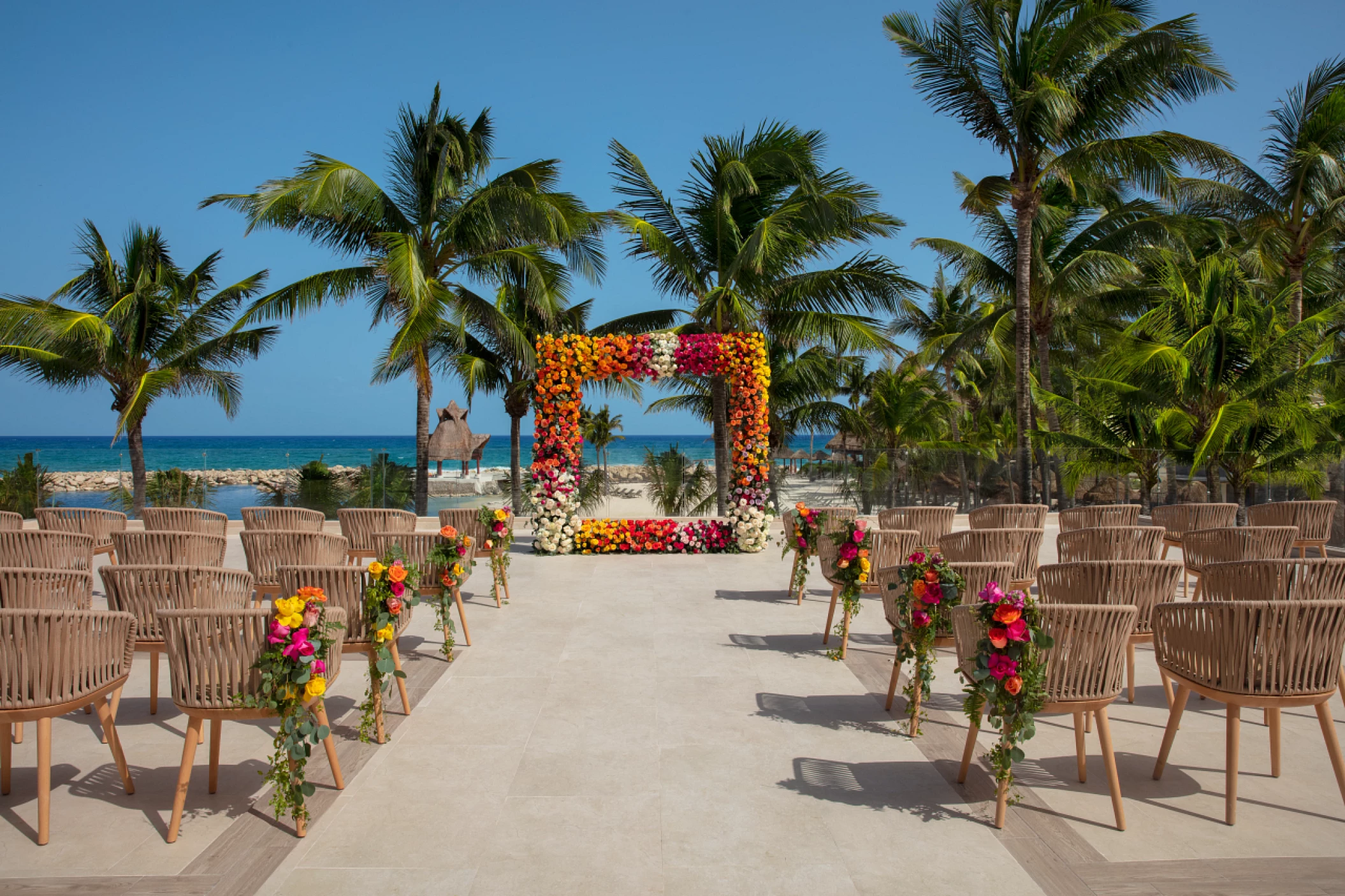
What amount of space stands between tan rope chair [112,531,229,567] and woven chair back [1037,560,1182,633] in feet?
16.8

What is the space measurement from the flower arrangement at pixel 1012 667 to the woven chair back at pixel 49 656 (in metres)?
3.48

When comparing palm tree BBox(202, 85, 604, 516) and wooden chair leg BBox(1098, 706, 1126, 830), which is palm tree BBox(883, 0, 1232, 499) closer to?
palm tree BBox(202, 85, 604, 516)

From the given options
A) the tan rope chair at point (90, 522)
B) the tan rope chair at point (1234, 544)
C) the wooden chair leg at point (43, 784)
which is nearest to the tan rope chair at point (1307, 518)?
the tan rope chair at point (1234, 544)

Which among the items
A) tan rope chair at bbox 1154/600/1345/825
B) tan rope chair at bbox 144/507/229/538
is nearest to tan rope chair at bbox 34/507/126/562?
tan rope chair at bbox 144/507/229/538

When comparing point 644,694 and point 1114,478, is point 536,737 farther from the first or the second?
point 1114,478

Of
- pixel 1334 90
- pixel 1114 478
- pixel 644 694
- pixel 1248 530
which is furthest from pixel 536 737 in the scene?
pixel 1114 478

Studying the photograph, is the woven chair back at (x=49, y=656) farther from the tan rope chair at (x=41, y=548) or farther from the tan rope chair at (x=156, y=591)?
the tan rope chair at (x=41, y=548)

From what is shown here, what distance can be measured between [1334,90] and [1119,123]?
5.55m

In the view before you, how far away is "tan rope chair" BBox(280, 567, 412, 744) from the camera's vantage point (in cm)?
407

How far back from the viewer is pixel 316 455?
63.7 meters

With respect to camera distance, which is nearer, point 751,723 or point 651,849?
point 651,849

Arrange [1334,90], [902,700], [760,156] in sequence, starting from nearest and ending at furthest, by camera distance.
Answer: [902,700], [760,156], [1334,90]

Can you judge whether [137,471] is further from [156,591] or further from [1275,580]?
[1275,580]

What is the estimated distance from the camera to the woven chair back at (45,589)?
12.9ft
